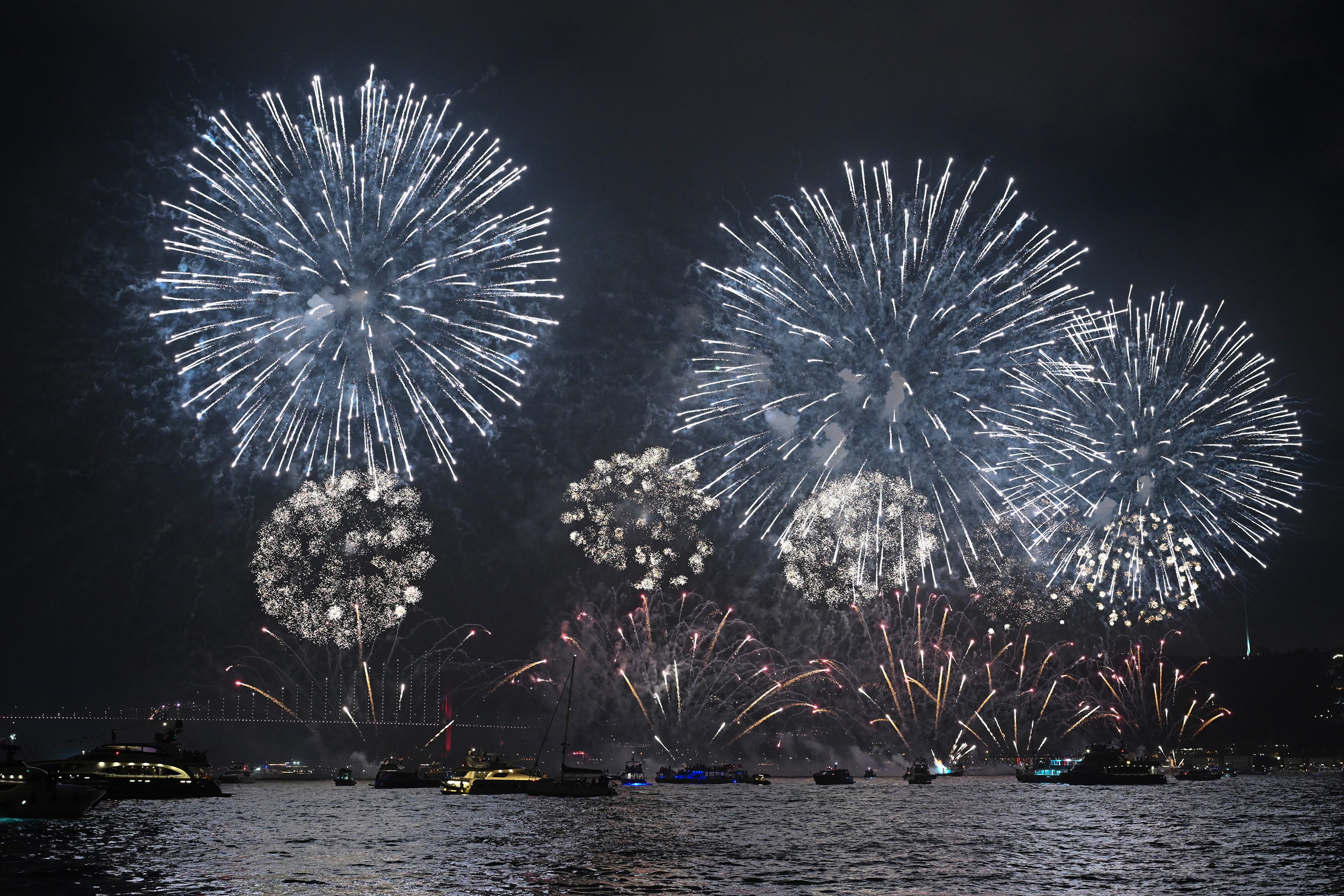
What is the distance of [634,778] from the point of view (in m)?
165

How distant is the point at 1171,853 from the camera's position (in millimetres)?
59531

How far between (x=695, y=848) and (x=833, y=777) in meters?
114

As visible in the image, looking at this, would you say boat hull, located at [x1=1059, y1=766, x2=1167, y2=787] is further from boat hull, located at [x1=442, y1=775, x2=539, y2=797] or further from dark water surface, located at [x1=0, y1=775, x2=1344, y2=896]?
boat hull, located at [x1=442, y1=775, x2=539, y2=797]

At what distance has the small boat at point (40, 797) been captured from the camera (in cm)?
8412

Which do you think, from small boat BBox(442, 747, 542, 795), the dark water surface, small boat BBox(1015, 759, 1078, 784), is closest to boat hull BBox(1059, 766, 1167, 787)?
small boat BBox(1015, 759, 1078, 784)

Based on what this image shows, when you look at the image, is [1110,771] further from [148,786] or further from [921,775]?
[148,786]

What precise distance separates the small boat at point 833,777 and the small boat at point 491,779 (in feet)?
144

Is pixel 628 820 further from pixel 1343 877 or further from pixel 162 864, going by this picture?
pixel 1343 877

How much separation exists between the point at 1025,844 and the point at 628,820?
1263 inches

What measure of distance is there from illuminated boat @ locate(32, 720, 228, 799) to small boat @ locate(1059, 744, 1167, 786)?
10995 centimetres

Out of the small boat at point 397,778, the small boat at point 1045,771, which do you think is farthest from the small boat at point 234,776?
the small boat at point 1045,771

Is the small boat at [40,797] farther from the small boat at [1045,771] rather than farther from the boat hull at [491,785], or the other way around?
the small boat at [1045,771]

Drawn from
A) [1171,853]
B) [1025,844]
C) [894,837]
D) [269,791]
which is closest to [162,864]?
[894,837]

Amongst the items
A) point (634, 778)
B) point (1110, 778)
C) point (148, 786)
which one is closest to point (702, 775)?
point (634, 778)
